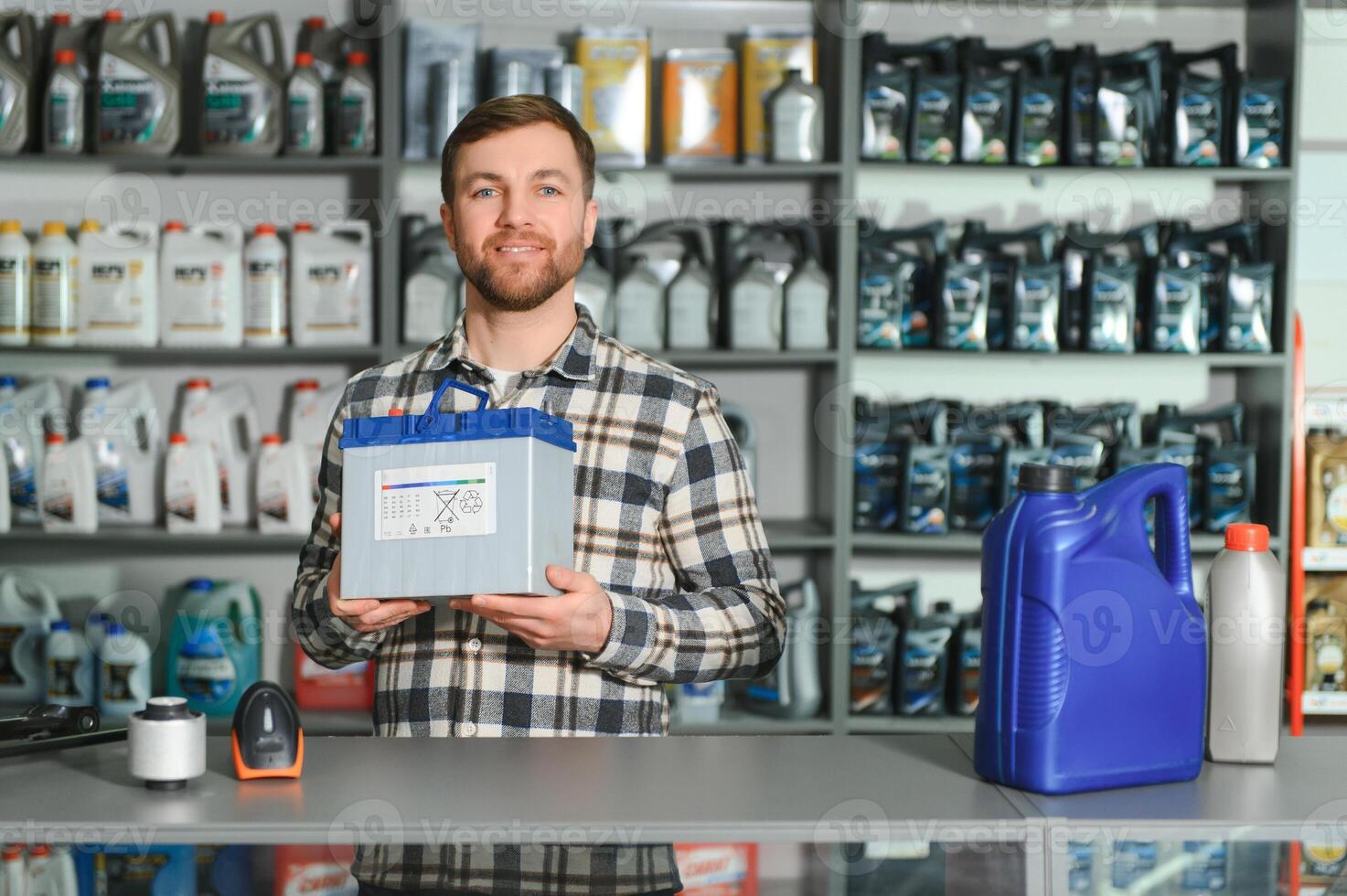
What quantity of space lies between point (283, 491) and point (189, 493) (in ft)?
0.72

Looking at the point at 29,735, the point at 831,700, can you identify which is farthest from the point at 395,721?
the point at 831,700

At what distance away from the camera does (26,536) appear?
3045mm

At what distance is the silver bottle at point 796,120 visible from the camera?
3.08 metres

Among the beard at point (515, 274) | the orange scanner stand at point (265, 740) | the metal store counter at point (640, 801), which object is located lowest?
the metal store counter at point (640, 801)

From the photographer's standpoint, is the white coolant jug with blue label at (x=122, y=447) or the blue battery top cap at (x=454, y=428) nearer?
the blue battery top cap at (x=454, y=428)

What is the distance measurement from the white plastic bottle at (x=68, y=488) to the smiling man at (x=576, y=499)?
1688 mm

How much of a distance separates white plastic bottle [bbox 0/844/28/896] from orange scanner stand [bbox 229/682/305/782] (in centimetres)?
18

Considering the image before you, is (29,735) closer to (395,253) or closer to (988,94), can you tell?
(395,253)

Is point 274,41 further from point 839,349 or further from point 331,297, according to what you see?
point 839,349

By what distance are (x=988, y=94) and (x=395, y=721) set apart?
89.0 inches

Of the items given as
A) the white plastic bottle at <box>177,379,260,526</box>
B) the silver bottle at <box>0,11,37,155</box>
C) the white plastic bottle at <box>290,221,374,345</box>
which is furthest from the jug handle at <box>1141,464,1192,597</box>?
the silver bottle at <box>0,11,37,155</box>

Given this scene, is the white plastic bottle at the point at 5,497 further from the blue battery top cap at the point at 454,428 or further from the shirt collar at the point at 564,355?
the blue battery top cap at the point at 454,428

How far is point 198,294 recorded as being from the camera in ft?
10.1

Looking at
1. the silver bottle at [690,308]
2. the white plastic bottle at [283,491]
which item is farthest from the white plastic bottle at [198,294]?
the silver bottle at [690,308]
